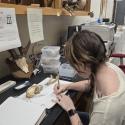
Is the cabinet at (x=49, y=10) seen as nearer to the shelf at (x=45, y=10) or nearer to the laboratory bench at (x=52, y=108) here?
the shelf at (x=45, y=10)

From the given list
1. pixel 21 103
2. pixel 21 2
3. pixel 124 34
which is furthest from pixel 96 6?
pixel 21 103

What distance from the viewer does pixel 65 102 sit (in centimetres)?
110

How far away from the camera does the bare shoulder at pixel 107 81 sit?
3.15 feet

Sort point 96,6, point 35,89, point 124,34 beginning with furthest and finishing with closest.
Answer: point 124,34 < point 96,6 < point 35,89

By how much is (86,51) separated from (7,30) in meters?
0.51

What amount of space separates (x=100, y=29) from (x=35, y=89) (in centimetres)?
143

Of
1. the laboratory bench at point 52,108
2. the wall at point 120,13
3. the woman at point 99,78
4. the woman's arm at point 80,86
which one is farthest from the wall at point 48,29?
the wall at point 120,13

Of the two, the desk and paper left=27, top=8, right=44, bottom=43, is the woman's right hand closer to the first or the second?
the desk

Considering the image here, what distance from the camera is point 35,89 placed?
1.22m

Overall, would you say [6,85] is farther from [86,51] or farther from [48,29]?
[48,29]

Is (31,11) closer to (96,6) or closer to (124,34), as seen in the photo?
(96,6)

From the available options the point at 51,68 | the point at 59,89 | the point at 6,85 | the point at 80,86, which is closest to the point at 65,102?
the point at 59,89

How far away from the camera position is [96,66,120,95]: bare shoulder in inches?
37.8

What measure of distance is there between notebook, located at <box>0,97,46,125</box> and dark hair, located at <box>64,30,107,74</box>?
282 mm
